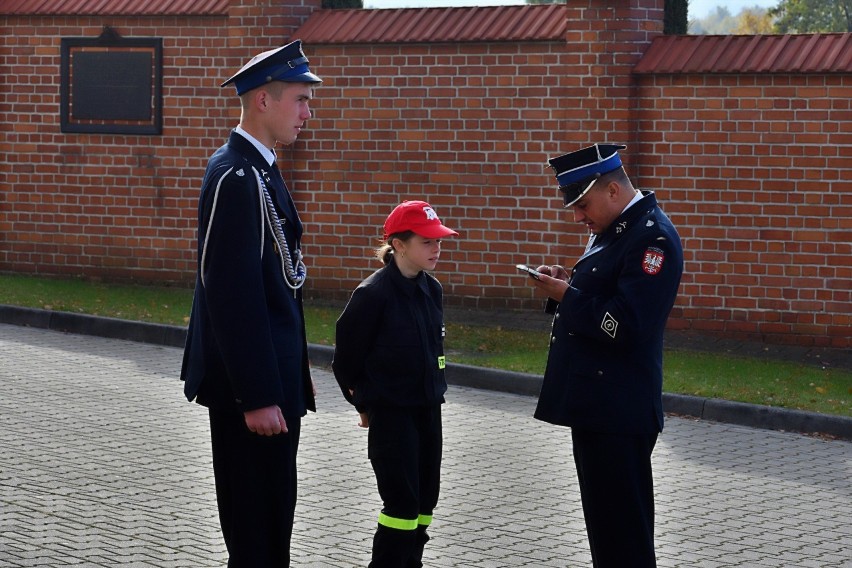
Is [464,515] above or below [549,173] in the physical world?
below

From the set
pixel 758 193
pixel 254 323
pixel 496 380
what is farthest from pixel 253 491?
pixel 758 193

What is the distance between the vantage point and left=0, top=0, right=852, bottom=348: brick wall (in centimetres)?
1240

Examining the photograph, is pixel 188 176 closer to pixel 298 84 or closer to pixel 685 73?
pixel 685 73

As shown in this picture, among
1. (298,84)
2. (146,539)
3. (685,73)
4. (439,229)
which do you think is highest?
(685,73)

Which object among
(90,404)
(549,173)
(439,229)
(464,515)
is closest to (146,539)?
(464,515)

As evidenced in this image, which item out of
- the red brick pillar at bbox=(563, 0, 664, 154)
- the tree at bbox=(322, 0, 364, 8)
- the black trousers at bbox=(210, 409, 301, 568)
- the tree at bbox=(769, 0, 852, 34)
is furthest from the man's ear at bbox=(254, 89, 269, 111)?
the tree at bbox=(769, 0, 852, 34)

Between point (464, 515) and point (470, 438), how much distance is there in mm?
1946

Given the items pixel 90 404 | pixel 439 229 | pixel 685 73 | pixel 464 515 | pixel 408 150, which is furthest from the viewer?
pixel 408 150

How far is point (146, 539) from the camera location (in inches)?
253

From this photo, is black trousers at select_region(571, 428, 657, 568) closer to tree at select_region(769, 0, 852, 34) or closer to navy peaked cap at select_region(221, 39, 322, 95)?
navy peaked cap at select_region(221, 39, 322, 95)

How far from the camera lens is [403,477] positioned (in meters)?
5.33

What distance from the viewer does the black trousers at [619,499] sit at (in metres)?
4.77

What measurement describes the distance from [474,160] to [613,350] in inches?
356

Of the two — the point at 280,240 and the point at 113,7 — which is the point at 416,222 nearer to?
the point at 280,240
